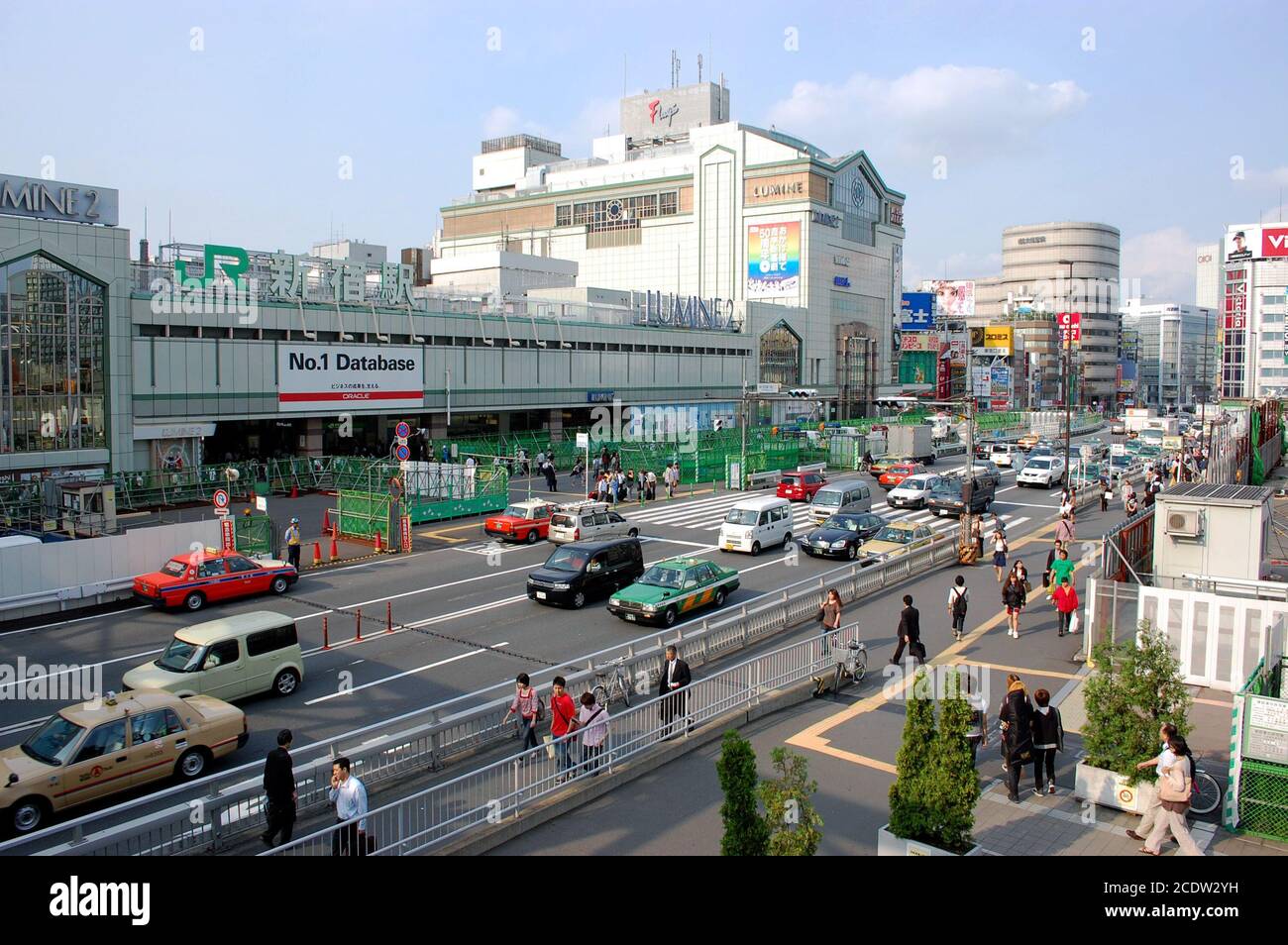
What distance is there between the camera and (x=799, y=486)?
43.3m

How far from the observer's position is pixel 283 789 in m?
11.0

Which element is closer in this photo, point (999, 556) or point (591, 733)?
point (591, 733)

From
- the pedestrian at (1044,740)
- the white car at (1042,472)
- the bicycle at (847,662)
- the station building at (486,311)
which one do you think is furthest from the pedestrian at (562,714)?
A: the white car at (1042,472)

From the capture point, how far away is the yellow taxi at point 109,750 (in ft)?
39.6

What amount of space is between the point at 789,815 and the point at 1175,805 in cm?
455

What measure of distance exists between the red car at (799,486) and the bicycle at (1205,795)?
3150 cm

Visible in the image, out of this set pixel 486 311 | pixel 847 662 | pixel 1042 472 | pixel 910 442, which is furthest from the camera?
pixel 910 442

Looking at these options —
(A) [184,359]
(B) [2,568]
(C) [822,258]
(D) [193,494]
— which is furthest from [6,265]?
(C) [822,258]

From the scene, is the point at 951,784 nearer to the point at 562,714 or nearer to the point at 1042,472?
the point at 562,714

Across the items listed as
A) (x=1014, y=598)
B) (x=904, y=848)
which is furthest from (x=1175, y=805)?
(x=1014, y=598)

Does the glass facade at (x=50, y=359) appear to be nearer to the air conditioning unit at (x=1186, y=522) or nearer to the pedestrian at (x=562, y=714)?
the pedestrian at (x=562, y=714)

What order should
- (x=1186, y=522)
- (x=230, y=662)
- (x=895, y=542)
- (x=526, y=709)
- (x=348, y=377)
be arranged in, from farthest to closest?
(x=348, y=377)
(x=895, y=542)
(x=1186, y=522)
(x=230, y=662)
(x=526, y=709)

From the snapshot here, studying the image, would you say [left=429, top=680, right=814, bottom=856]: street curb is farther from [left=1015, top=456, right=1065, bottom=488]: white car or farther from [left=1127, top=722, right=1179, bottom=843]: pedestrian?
[left=1015, top=456, right=1065, bottom=488]: white car

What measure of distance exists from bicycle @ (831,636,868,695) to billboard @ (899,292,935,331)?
4222 inches
